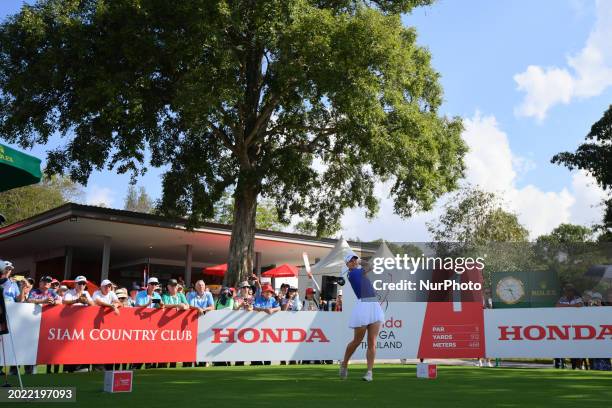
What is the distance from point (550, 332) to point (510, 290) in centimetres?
143

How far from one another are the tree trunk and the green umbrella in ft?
51.5

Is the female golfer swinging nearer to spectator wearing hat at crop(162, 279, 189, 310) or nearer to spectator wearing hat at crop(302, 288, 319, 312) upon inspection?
spectator wearing hat at crop(162, 279, 189, 310)

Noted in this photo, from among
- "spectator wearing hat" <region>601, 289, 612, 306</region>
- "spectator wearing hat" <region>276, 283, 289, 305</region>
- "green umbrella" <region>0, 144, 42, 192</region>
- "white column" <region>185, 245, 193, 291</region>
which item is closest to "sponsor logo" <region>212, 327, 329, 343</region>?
"spectator wearing hat" <region>276, 283, 289, 305</region>

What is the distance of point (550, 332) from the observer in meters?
16.5

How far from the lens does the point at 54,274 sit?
3809 cm

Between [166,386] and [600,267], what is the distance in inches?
475

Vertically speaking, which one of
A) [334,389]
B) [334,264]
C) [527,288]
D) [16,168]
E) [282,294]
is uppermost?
[334,264]

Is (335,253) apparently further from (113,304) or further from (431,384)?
(431,384)

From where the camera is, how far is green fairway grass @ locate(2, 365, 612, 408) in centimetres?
764

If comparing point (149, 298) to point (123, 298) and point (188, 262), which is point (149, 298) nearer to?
point (123, 298)

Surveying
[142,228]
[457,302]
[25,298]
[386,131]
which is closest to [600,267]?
[457,302]

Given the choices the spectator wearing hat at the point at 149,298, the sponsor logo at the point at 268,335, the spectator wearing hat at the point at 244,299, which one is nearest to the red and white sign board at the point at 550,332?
the sponsor logo at the point at 268,335

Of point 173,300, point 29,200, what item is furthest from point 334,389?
point 29,200

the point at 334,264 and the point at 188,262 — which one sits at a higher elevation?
the point at 188,262
